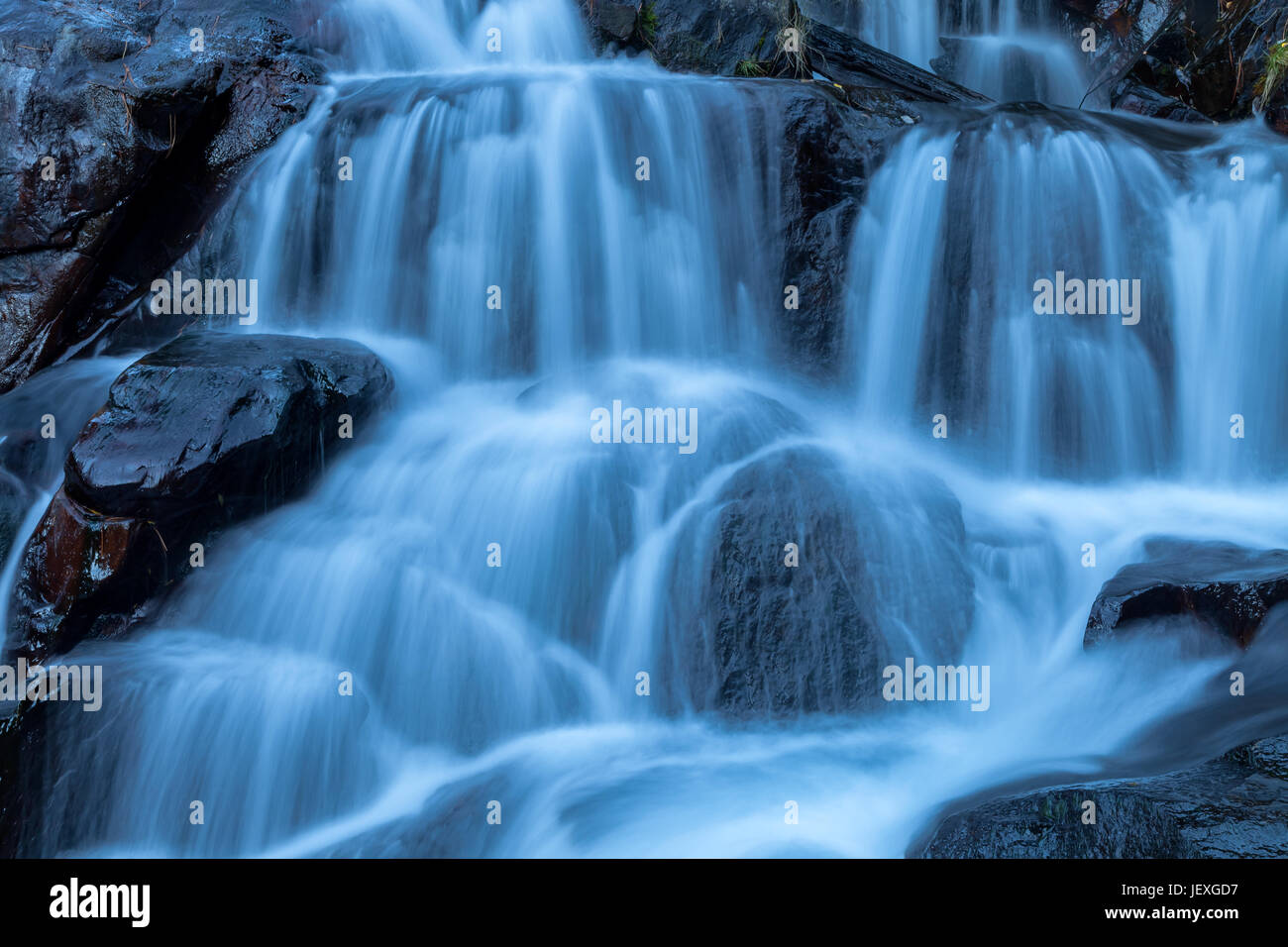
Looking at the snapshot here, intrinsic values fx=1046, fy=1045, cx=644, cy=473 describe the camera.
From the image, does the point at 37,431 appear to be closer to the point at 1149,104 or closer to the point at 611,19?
the point at 611,19

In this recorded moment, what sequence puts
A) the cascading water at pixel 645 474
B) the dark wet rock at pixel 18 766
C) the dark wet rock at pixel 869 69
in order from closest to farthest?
1. the dark wet rock at pixel 18 766
2. the cascading water at pixel 645 474
3. the dark wet rock at pixel 869 69

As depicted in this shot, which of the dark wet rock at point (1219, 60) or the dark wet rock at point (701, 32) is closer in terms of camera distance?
the dark wet rock at point (1219, 60)

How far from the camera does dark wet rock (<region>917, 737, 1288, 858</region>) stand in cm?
354

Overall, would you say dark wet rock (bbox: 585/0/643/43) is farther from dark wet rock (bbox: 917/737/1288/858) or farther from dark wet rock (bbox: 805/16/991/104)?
dark wet rock (bbox: 917/737/1288/858)

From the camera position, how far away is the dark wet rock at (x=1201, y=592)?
486cm

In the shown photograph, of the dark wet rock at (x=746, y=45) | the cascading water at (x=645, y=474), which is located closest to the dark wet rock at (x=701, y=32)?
the dark wet rock at (x=746, y=45)

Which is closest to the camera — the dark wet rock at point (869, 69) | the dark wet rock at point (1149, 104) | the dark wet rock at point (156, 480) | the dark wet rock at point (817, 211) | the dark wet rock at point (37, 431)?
the dark wet rock at point (156, 480)

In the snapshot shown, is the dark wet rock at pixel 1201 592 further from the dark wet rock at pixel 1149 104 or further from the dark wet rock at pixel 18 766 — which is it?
the dark wet rock at pixel 18 766

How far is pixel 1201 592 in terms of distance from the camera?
4984 millimetres

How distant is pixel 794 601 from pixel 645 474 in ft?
3.93

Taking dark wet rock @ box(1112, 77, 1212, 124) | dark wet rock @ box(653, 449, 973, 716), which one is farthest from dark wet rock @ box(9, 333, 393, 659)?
dark wet rock @ box(1112, 77, 1212, 124)

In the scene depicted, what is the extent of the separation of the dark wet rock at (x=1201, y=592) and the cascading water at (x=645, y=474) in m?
0.24

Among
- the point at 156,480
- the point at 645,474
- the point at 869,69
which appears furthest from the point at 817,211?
the point at 156,480

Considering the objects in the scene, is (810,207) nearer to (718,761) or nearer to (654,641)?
(654,641)
